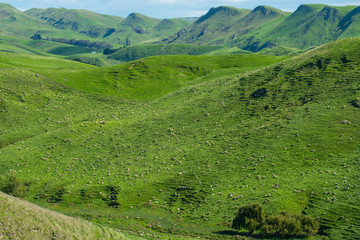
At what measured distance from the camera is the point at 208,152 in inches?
2128

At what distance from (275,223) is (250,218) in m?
2.90

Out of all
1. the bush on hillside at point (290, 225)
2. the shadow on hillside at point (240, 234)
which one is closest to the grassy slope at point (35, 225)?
the shadow on hillside at point (240, 234)

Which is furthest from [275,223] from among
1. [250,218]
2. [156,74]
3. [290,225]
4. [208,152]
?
[156,74]

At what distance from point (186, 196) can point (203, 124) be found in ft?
81.2

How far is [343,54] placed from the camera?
73.8 meters

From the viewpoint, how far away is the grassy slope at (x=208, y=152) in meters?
39.6

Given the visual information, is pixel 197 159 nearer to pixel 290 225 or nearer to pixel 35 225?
pixel 290 225

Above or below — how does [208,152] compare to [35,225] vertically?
above

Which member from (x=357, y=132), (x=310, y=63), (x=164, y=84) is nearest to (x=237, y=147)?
(x=357, y=132)

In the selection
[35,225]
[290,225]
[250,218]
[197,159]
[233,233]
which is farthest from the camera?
[197,159]

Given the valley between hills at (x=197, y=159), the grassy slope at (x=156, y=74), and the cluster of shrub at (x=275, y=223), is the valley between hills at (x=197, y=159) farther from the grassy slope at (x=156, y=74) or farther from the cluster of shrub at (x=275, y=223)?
the grassy slope at (x=156, y=74)

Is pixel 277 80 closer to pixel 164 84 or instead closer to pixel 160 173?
pixel 160 173

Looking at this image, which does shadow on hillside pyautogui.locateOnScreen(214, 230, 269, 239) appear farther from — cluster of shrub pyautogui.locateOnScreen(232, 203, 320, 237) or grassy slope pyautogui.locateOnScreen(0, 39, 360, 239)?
grassy slope pyautogui.locateOnScreen(0, 39, 360, 239)

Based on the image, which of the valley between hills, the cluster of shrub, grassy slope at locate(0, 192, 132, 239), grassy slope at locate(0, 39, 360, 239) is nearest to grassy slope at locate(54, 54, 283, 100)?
the valley between hills
